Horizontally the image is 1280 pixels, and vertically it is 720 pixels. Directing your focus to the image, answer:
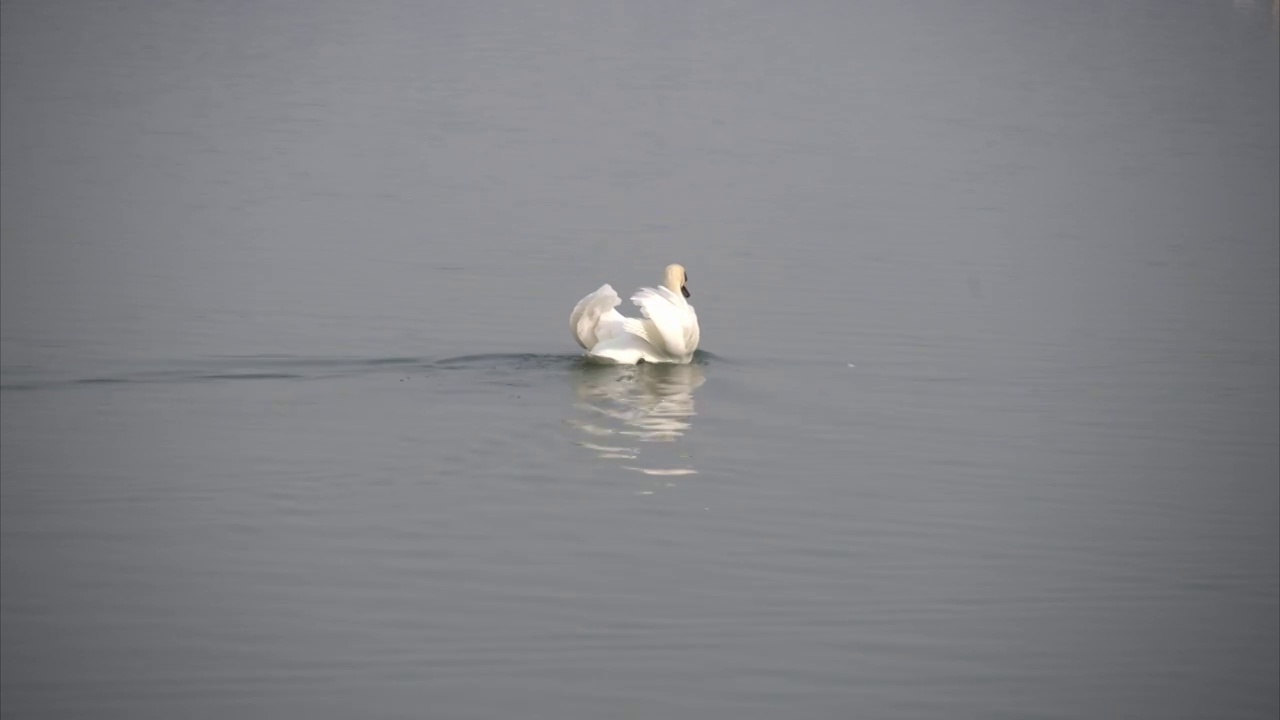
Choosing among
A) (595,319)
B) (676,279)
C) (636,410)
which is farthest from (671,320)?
(676,279)

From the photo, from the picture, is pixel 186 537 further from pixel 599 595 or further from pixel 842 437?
pixel 842 437

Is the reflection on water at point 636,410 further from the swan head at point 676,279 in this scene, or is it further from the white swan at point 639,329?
the swan head at point 676,279

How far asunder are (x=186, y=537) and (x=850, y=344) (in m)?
8.01

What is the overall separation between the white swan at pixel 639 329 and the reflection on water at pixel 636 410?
15 centimetres

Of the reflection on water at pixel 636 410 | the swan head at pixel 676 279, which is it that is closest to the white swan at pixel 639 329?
the reflection on water at pixel 636 410

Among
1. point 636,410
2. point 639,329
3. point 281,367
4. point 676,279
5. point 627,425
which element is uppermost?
point 676,279

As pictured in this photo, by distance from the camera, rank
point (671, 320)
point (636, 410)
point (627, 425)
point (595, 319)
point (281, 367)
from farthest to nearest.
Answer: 1. point (595, 319)
2. point (671, 320)
3. point (281, 367)
4. point (636, 410)
5. point (627, 425)

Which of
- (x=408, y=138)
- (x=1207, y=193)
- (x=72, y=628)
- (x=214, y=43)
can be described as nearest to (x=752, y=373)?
(x=72, y=628)

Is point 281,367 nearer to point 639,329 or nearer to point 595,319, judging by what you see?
point 595,319

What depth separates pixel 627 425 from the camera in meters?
14.0

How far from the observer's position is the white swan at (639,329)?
1577 cm

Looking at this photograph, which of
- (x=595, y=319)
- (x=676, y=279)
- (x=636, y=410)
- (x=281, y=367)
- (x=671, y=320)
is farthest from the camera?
(x=676, y=279)

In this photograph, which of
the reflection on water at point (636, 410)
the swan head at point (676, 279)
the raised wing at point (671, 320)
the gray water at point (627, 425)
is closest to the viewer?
the gray water at point (627, 425)

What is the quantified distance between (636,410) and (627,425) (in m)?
0.56
